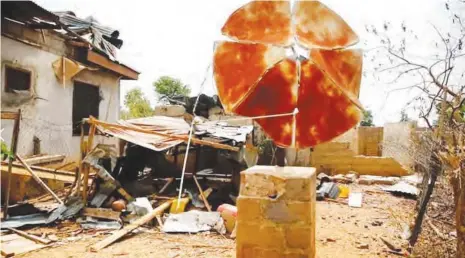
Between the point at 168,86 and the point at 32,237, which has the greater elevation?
the point at 168,86

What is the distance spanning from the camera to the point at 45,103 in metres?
10.5

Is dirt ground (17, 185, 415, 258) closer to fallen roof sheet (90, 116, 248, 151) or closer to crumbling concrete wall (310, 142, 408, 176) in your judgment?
fallen roof sheet (90, 116, 248, 151)

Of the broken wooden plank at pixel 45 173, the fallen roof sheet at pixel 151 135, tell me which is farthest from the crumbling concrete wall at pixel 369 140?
the broken wooden plank at pixel 45 173

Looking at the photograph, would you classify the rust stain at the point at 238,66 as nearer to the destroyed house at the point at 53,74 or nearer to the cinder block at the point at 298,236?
the cinder block at the point at 298,236

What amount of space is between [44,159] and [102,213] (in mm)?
2981

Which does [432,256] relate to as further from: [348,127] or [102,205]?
[102,205]

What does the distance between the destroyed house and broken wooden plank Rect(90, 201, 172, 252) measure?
2575 millimetres

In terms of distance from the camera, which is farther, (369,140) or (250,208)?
(369,140)

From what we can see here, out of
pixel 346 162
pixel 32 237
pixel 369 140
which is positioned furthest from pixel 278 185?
pixel 369 140

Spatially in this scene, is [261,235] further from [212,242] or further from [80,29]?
[80,29]

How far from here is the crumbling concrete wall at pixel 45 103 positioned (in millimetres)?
9273

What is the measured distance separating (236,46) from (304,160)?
13.0 metres

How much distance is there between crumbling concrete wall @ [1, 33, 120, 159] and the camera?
30.4 ft

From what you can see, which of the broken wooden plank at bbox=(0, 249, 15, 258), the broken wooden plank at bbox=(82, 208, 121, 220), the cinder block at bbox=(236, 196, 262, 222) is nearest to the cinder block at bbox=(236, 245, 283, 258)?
the cinder block at bbox=(236, 196, 262, 222)
